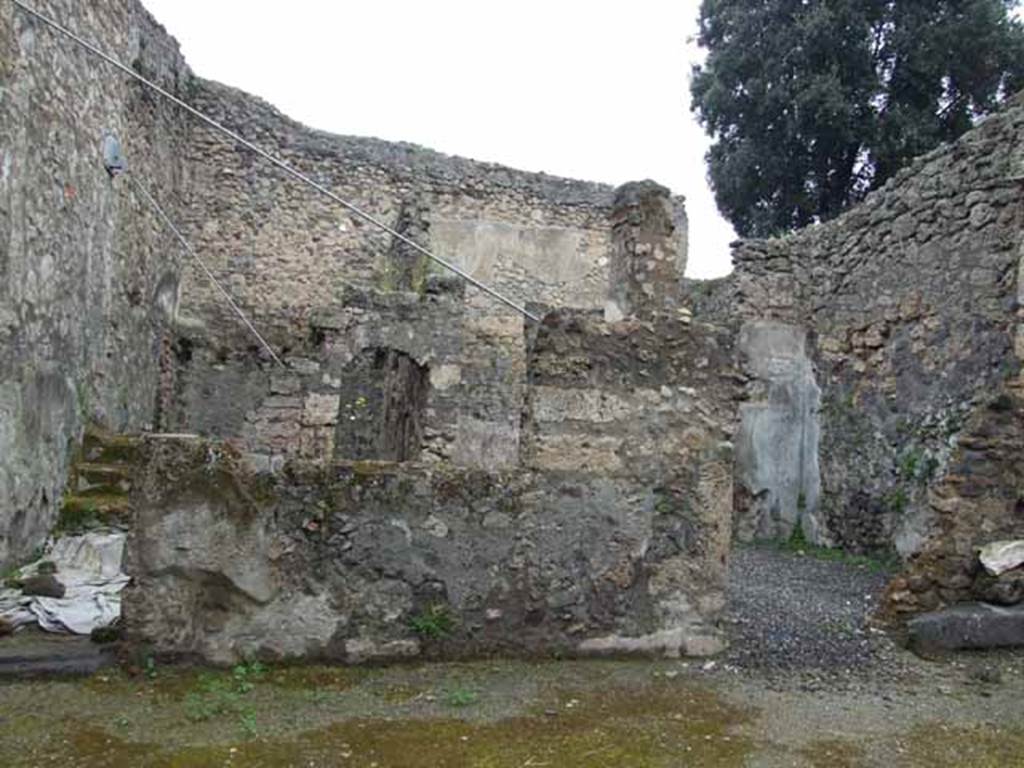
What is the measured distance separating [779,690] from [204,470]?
3.17 meters

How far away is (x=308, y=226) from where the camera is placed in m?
13.4

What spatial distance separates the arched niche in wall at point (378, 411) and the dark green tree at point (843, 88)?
12.2m

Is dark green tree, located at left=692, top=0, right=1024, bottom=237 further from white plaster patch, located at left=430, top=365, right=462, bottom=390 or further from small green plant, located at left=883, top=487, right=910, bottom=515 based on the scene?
white plaster patch, located at left=430, top=365, right=462, bottom=390

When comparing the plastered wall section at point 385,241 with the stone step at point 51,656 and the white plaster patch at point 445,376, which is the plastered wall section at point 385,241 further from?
the stone step at point 51,656

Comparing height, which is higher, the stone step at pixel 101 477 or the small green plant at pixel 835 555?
the stone step at pixel 101 477

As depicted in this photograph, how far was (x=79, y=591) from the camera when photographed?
19.1 feet

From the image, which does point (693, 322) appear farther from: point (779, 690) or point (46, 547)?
point (46, 547)

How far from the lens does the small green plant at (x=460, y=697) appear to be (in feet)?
13.4

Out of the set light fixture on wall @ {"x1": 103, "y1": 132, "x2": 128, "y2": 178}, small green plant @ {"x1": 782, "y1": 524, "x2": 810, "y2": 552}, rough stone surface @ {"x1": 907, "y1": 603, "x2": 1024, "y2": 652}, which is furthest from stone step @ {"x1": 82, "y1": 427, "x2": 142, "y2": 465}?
small green plant @ {"x1": 782, "y1": 524, "x2": 810, "y2": 552}

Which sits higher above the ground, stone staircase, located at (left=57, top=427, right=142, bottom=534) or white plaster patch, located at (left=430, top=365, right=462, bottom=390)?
white plaster patch, located at (left=430, top=365, right=462, bottom=390)

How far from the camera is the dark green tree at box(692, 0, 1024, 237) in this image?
19.5m

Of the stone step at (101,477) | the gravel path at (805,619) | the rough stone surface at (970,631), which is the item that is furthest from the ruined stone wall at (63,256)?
the rough stone surface at (970,631)

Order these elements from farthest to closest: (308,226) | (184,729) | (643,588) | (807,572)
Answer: (308,226), (807,572), (643,588), (184,729)

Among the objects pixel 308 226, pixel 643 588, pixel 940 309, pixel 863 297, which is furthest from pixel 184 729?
pixel 308 226
